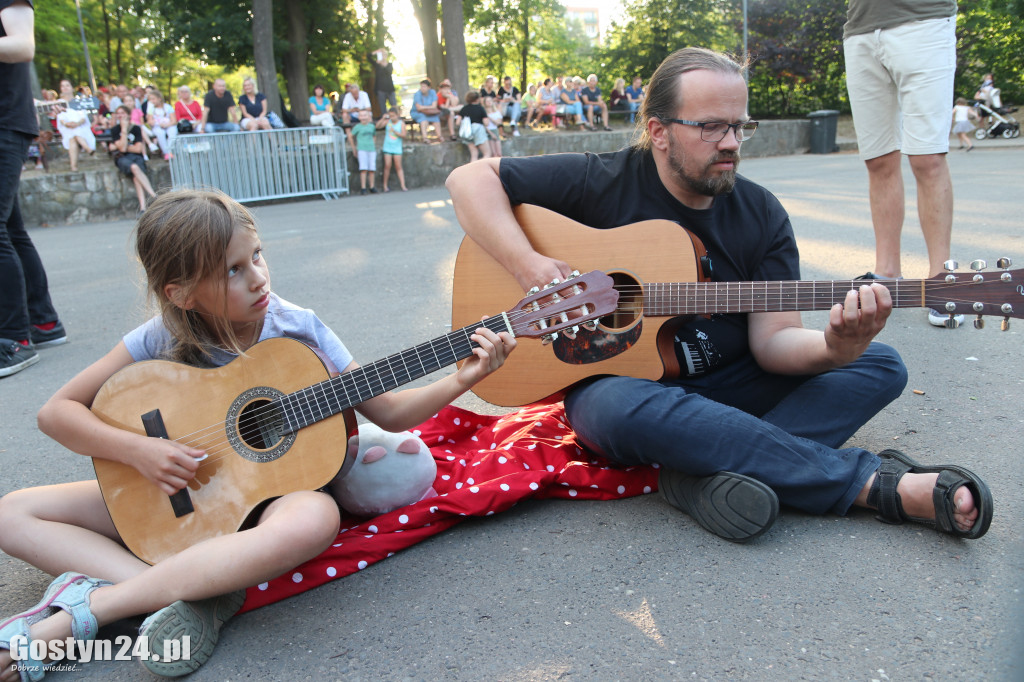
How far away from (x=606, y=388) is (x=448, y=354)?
0.55m

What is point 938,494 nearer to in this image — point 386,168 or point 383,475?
point 383,475

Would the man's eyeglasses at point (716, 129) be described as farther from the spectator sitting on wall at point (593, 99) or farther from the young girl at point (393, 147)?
the spectator sitting on wall at point (593, 99)

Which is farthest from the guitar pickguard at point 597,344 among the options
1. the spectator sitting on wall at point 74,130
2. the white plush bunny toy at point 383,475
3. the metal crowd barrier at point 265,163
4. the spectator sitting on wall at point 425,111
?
the spectator sitting on wall at point 425,111

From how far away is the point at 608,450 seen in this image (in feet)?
8.60

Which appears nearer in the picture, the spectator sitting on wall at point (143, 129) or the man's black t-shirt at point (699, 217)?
the man's black t-shirt at point (699, 217)

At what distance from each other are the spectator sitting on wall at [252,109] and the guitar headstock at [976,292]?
14607mm

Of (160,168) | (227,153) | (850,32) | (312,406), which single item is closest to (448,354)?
(312,406)

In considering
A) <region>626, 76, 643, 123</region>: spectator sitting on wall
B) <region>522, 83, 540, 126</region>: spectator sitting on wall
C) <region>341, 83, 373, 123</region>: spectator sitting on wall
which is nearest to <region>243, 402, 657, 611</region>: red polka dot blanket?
<region>341, 83, 373, 123</region>: spectator sitting on wall

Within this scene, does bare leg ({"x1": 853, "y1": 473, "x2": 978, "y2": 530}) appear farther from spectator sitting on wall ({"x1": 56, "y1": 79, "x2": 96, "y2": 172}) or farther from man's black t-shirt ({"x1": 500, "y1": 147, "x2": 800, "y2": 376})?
spectator sitting on wall ({"x1": 56, "y1": 79, "x2": 96, "y2": 172})

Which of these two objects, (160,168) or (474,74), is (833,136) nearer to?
(160,168)

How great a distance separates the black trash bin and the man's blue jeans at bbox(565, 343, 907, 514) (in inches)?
746

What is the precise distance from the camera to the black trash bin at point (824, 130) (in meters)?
19.6

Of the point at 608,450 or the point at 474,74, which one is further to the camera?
the point at 474,74

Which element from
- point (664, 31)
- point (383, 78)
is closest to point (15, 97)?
point (383, 78)
